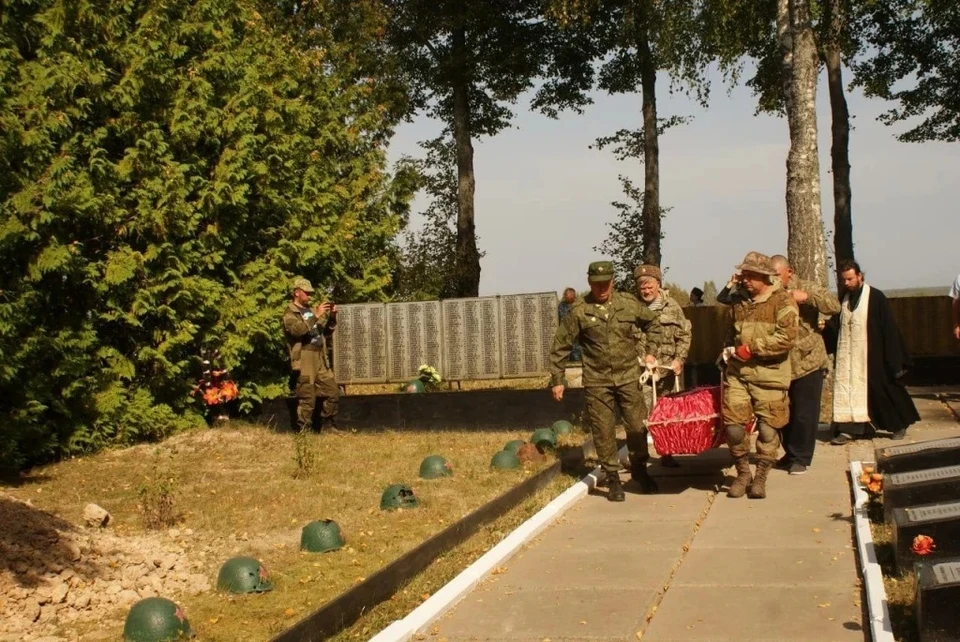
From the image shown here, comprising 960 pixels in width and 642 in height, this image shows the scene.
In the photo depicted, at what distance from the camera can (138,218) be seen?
49.3 feet

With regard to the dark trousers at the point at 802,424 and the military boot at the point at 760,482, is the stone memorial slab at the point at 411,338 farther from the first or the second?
the military boot at the point at 760,482

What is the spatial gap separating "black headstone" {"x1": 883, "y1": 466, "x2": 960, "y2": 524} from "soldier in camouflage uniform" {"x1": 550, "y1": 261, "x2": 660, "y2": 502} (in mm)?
2773

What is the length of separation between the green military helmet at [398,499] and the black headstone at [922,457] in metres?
3.77

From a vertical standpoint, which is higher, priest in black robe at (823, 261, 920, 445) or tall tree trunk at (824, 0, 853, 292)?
tall tree trunk at (824, 0, 853, 292)

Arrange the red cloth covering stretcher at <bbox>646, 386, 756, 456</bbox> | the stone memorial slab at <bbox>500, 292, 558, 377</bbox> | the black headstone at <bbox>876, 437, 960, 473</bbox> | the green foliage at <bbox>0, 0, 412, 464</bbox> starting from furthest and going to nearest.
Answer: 1. the stone memorial slab at <bbox>500, 292, 558, 377</bbox>
2. the green foliage at <bbox>0, 0, 412, 464</bbox>
3. the red cloth covering stretcher at <bbox>646, 386, 756, 456</bbox>
4. the black headstone at <bbox>876, 437, 960, 473</bbox>

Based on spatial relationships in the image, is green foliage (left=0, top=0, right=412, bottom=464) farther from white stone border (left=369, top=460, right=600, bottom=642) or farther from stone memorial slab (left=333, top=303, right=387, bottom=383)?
white stone border (left=369, top=460, right=600, bottom=642)

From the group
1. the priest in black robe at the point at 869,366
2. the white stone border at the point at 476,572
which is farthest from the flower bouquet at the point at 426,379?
the white stone border at the point at 476,572

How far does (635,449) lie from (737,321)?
4.77 ft

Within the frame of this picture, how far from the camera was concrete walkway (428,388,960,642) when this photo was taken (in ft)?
21.9

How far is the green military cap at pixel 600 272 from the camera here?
10.7 metres

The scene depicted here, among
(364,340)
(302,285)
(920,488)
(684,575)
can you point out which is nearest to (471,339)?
(364,340)

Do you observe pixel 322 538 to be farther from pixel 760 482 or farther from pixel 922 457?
pixel 922 457

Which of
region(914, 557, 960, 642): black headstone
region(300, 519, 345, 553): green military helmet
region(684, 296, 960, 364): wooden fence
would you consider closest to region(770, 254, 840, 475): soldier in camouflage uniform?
region(300, 519, 345, 553): green military helmet

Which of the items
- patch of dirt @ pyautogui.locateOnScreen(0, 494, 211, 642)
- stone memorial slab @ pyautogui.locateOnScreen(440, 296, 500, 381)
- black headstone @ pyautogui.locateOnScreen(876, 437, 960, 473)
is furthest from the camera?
stone memorial slab @ pyautogui.locateOnScreen(440, 296, 500, 381)
